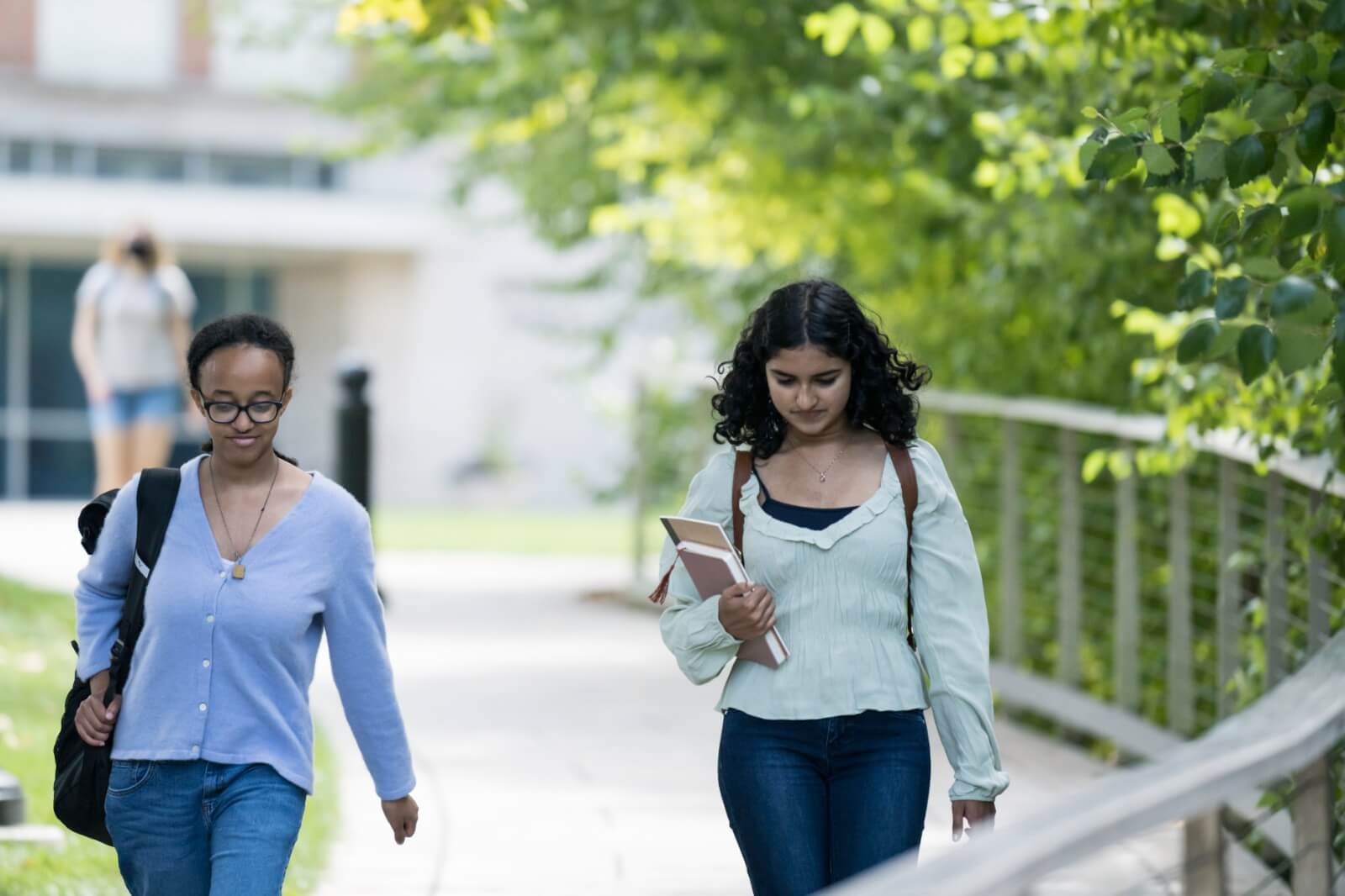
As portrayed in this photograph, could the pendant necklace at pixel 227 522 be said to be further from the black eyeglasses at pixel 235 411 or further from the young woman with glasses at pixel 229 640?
the black eyeglasses at pixel 235 411

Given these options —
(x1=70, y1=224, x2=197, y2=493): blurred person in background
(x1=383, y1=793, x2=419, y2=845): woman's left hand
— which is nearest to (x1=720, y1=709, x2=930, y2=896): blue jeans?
(x1=383, y1=793, x2=419, y2=845): woman's left hand

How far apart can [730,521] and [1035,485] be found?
20.6 feet

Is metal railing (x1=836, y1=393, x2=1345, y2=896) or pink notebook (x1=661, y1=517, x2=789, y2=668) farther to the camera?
pink notebook (x1=661, y1=517, x2=789, y2=668)

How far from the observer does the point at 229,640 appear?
12.6 feet

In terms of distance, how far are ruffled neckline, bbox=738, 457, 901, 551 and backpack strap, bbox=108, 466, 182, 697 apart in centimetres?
104

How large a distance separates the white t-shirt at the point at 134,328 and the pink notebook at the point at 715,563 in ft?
29.4

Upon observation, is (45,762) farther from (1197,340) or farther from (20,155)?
(20,155)

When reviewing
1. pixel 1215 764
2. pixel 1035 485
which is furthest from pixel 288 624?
pixel 1035 485

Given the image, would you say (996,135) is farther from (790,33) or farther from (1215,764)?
(1215,764)

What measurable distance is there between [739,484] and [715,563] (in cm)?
22

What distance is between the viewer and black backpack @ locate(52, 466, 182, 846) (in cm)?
388

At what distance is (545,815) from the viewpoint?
7188 mm

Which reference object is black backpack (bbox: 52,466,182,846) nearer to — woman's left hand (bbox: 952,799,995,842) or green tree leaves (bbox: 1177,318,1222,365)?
woman's left hand (bbox: 952,799,995,842)

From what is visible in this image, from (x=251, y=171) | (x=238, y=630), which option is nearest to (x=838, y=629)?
(x=238, y=630)
